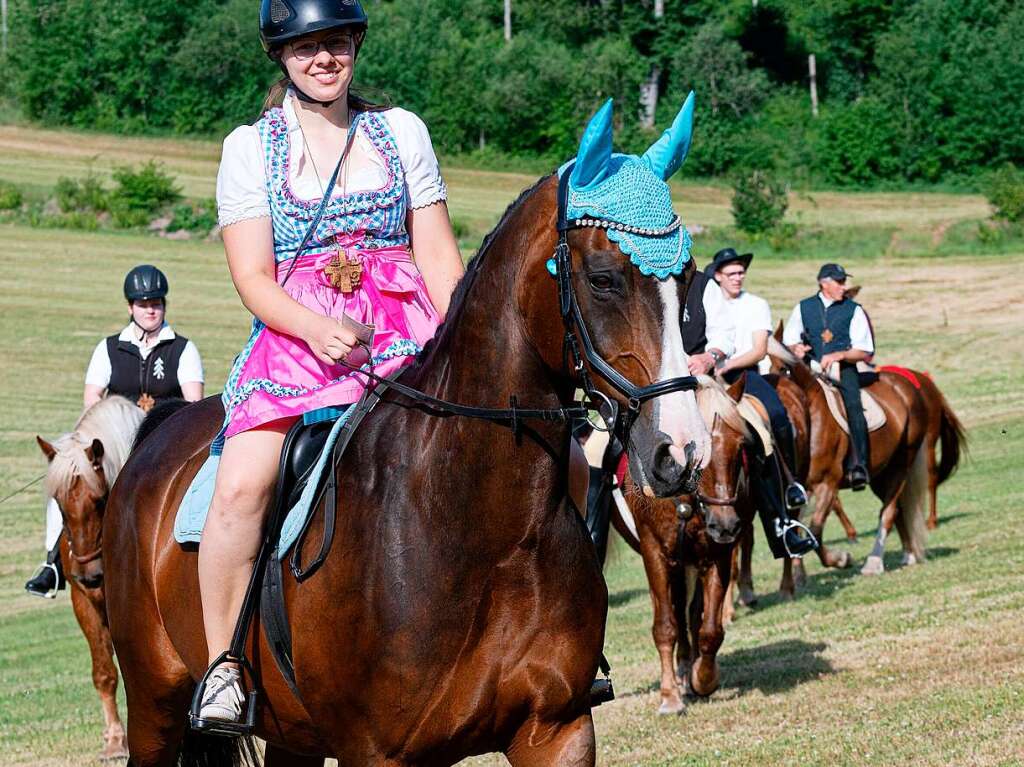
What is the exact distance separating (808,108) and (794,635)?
70.1 meters

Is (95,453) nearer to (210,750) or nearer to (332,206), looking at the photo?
(210,750)

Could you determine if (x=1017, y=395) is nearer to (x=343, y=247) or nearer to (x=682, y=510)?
(x=682, y=510)

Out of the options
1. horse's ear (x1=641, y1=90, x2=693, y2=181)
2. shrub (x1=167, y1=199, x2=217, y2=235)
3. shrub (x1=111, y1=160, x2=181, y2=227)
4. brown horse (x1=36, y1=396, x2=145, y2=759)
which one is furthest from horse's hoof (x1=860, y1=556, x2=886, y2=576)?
shrub (x1=111, y1=160, x2=181, y2=227)

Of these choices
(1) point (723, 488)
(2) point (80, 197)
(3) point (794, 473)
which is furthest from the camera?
(2) point (80, 197)

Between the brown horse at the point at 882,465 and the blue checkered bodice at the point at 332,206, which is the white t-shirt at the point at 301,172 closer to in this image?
the blue checkered bodice at the point at 332,206

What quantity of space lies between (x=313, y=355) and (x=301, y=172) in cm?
62

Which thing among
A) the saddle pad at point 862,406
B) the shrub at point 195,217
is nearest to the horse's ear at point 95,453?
the saddle pad at point 862,406

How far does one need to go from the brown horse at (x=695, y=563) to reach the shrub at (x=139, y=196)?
4668cm

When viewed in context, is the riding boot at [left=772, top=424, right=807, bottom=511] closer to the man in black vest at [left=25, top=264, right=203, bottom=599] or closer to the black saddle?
the man in black vest at [left=25, top=264, right=203, bottom=599]

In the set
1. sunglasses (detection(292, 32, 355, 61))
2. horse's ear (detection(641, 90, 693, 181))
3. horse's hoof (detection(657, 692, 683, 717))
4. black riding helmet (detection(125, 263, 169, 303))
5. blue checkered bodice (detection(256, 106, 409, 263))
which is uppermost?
sunglasses (detection(292, 32, 355, 61))

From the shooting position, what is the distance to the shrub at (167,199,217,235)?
53906 mm

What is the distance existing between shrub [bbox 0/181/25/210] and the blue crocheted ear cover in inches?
2128

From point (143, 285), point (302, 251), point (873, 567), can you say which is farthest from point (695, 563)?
point (302, 251)

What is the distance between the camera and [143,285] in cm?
1065
